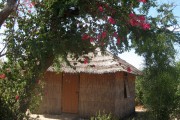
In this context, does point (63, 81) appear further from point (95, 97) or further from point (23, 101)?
point (23, 101)

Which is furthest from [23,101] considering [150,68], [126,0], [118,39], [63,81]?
[63,81]

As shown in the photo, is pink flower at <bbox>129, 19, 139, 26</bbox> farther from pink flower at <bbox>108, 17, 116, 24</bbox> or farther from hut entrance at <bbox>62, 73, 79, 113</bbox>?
hut entrance at <bbox>62, 73, 79, 113</bbox>

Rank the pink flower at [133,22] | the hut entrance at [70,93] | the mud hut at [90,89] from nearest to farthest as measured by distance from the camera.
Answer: the pink flower at [133,22]
the mud hut at [90,89]
the hut entrance at [70,93]

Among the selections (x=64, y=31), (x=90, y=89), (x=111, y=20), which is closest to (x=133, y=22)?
(x=111, y=20)

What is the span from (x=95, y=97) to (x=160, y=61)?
3.37m

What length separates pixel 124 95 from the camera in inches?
548

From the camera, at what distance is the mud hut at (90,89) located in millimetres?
12164

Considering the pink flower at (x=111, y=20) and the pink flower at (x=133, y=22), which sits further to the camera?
the pink flower at (x=133, y=22)

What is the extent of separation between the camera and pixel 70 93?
13609 mm

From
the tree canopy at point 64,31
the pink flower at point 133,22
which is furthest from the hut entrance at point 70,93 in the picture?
the pink flower at point 133,22

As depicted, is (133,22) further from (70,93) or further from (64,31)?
(70,93)

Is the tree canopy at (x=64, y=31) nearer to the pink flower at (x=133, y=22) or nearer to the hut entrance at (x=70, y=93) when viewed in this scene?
the pink flower at (x=133, y=22)

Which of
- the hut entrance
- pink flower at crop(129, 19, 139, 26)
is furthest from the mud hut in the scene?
pink flower at crop(129, 19, 139, 26)

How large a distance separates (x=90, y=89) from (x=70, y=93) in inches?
55.4
